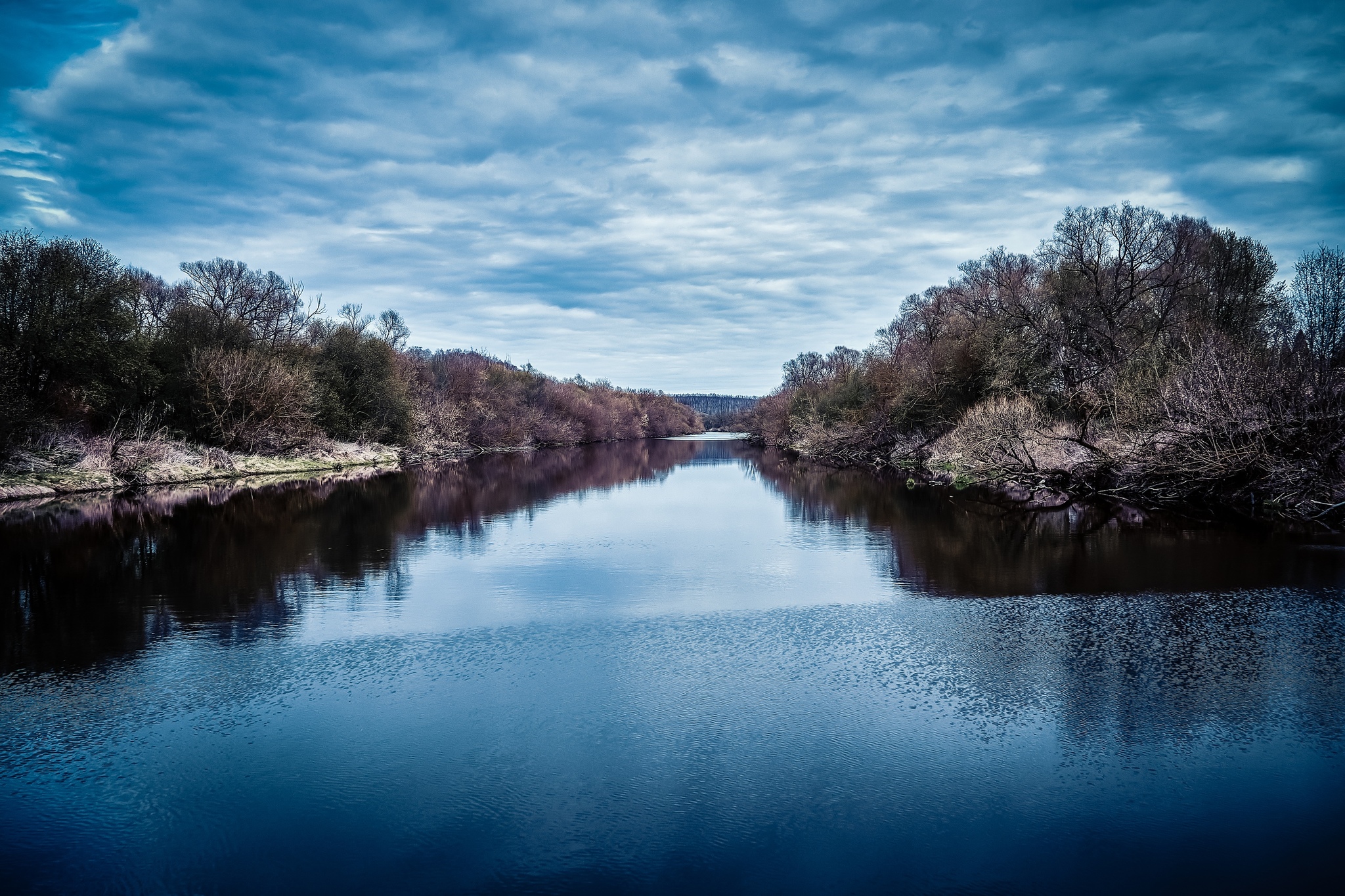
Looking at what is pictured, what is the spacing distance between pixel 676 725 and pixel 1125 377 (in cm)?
2222

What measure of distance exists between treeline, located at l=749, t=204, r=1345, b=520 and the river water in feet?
16.8

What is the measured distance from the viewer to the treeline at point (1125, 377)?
1683 centimetres

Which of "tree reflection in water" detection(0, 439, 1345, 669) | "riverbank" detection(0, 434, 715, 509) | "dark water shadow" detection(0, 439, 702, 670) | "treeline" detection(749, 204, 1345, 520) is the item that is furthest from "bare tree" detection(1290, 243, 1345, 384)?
"riverbank" detection(0, 434, 715, 509)

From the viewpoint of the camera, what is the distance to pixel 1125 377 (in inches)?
910

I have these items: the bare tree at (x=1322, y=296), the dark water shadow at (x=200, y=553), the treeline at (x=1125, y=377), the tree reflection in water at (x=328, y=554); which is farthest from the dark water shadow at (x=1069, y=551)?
the bare tree at (x=1322, y=296)

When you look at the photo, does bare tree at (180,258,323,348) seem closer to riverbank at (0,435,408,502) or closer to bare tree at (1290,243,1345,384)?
riverbank at (0,435,408,502)

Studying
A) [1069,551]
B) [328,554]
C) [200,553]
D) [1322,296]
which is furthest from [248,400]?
[1322,296]

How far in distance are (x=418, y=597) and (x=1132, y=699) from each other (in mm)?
8401

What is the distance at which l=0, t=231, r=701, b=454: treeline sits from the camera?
87.9 feet

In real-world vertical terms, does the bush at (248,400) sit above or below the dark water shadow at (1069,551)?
above

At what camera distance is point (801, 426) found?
1999 inches

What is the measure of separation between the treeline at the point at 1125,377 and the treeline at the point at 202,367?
26.5 m

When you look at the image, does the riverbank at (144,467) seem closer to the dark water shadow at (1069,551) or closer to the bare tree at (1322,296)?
the dark water shadow at (1069,551)

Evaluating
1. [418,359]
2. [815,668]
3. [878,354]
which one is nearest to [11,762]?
[815,668]
